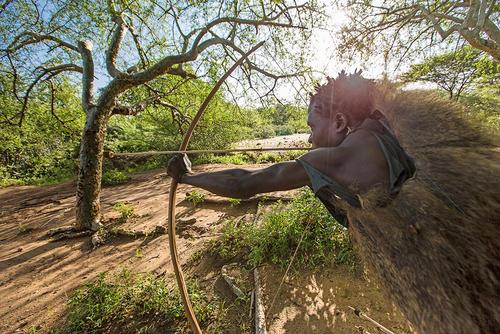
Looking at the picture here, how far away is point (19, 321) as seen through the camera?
3336 mm

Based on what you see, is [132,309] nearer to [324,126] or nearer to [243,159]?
[324,126]

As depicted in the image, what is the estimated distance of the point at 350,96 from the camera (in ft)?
5.92

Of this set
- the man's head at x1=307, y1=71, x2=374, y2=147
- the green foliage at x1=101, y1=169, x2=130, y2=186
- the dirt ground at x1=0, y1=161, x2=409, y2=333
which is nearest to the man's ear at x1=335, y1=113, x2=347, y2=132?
the man's head at x1=307, y1=71, x2=374, y2=147

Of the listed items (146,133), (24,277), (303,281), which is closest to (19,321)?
(24,277)

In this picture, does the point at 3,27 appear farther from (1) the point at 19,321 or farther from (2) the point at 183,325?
(2) the point at 183,325

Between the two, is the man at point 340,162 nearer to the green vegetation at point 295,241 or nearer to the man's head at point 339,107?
the man's head at point 339,107

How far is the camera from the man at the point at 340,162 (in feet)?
4.46

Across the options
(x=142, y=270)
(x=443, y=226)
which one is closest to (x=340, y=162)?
(x=443, y=226)

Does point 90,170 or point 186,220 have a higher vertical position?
point 90,170

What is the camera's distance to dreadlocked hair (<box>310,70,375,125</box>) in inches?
69.0

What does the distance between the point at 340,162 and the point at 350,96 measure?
0.65 metres

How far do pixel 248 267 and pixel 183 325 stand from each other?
1127 mm

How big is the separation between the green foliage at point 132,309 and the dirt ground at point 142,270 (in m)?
0.41

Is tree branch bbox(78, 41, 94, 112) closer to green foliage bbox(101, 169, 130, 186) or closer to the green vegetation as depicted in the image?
the green vegetation
